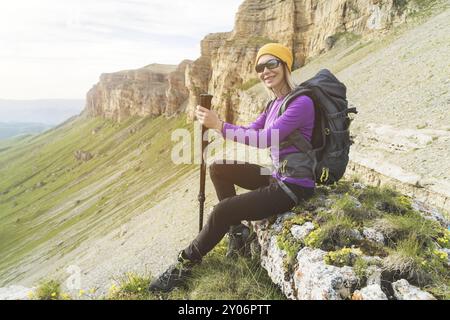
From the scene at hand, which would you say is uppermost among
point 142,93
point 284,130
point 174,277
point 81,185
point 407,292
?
point 142,93

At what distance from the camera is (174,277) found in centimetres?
525

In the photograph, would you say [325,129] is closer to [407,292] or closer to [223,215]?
[223,215]

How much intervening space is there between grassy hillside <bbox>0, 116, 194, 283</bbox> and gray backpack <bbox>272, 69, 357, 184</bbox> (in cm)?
3326

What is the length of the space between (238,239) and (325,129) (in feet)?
8.57

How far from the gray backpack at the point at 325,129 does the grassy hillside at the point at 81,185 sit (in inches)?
1309

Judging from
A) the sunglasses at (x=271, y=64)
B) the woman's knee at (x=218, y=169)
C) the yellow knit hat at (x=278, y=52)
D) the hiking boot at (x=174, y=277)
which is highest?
the yellow knit hat at (x=278, y=52)

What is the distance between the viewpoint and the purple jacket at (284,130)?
4988 millimetres

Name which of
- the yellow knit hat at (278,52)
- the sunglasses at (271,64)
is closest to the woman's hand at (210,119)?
the sunglasses at (271,64)

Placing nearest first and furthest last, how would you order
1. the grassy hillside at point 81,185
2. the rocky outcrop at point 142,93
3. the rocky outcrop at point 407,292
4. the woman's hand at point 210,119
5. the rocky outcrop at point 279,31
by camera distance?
the rocky outcrop at point 407,292 < the woman's hand at point 210,119 < the rocky outcrop at point 279,31 < the grassy hillside at point 81,185 < the rocky outcrop at point 142,93

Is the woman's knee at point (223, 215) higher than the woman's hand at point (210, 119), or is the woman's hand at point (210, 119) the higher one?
the woman's hand at point (210, 119)

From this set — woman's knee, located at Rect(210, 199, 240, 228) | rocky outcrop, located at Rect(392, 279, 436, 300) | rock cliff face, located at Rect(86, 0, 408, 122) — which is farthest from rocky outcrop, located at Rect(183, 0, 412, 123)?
rocky outcrop, located at Rect(392, 279, 436, 300)

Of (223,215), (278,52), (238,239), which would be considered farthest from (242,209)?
(278,52)

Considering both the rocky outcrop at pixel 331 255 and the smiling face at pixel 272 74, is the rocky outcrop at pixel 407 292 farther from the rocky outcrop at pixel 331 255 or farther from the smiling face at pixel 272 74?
the smiling face at pixel 272 74

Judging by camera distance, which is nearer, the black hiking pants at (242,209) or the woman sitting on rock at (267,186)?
the woman sitting on rock at (267,186)
